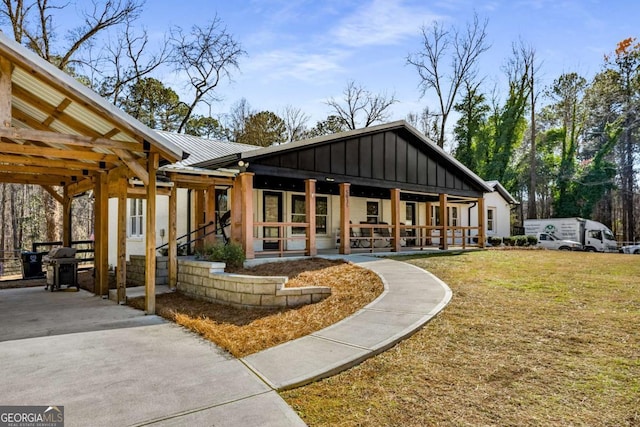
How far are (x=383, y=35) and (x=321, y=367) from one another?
40.5 ft

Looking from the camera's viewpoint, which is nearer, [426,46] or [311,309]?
[311,309]

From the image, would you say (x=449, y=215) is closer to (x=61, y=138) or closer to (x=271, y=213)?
(x=271, y=213)

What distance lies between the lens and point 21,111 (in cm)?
678

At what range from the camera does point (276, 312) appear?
6.09m

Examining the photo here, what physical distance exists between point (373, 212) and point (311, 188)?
5.86 m

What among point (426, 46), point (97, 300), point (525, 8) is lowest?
point (97, 300)

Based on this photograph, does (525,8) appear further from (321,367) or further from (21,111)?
(21,111)

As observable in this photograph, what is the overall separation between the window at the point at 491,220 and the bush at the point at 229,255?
704 inches

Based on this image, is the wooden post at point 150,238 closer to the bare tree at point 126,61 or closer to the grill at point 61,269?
the grill at point 61,269

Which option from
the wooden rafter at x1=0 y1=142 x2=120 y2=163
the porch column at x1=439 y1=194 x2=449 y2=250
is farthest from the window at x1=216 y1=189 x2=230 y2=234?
the porch column at x1=439 y1=194 x2=449 y2=250

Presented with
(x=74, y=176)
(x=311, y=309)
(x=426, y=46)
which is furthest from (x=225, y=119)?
(x=311, y=309)

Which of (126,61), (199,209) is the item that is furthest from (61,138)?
(126,61)

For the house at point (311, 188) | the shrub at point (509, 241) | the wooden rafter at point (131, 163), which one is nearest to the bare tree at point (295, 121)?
the house at point (311, 188)

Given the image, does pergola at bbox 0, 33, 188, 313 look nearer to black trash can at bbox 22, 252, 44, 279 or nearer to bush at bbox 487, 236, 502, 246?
black trash can at bbox 22, 252, 44, 279
